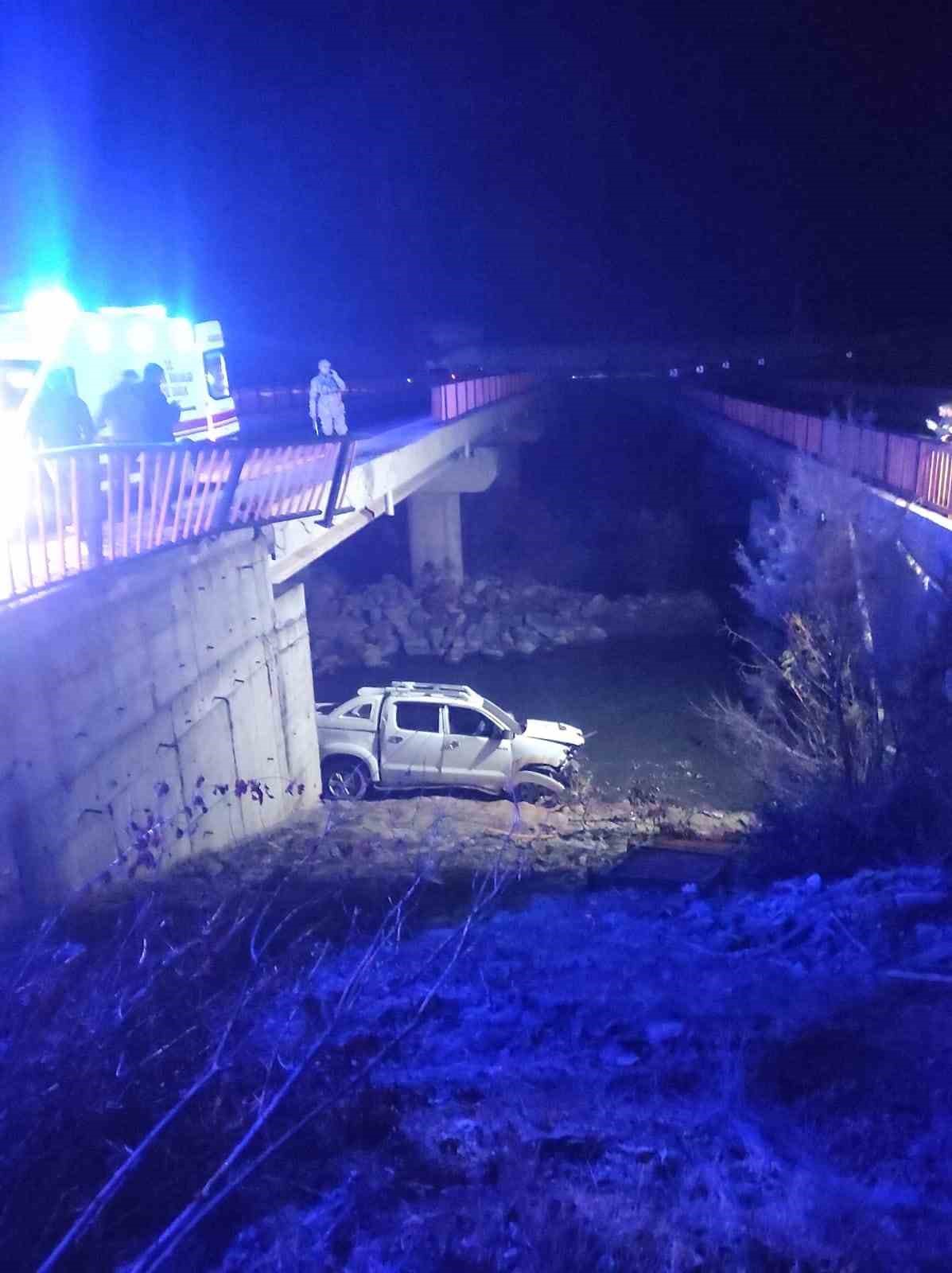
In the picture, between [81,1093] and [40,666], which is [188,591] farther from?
[81,1093]

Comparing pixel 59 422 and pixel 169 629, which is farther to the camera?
pixel 59 422

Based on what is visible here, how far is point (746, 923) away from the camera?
21.8 ft

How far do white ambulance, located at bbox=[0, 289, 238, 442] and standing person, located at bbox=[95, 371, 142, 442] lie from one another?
33 cm

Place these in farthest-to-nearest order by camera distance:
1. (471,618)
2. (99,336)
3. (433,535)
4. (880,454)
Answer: (433,535), (471,618), (880,454), (99,336)

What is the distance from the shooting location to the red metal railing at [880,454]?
37.0 ft

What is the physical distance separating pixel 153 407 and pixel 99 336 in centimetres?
132

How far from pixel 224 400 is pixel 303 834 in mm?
7146

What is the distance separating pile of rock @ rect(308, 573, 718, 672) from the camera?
24812 mm

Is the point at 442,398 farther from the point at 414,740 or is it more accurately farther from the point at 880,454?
the point at 414,740

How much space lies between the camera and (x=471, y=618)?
1067 inches

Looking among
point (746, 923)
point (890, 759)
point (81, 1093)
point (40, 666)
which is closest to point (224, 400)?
point (40, 666)

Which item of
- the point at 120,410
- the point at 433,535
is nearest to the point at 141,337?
Answer: the point at 120,410

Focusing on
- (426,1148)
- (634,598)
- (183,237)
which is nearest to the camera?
(426,1148)

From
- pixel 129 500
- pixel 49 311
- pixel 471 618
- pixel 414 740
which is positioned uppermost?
pixel 49 311
